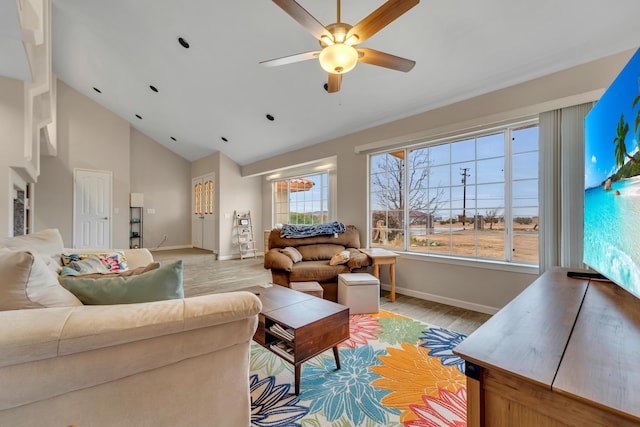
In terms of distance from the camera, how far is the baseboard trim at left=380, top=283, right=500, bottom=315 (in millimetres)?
2885

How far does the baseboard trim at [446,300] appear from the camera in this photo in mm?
2885

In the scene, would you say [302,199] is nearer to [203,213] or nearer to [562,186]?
[203,213]

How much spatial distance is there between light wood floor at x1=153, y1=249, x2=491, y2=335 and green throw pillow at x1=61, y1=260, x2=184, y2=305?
254 cm

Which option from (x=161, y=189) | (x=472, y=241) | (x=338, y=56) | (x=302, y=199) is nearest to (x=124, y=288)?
(x=338, y=56)

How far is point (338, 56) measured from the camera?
1724 millimetres

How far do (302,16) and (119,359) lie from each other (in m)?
1.98

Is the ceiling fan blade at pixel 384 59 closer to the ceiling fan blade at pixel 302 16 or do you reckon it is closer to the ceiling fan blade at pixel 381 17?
the ceiling fan blade at pixel 381 17

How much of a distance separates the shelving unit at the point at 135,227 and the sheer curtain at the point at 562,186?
332 inches

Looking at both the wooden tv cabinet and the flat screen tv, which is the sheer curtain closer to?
the flat screen tv

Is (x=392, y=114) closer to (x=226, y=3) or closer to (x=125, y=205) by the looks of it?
(x=226, y=3)

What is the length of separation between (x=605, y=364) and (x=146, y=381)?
1505 mm

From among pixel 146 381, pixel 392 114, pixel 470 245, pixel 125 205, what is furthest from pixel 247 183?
pixel 146 381

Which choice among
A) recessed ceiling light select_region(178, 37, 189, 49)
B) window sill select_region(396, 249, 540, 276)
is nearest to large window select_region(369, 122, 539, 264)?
window sill select_region(396, 249, 540, 276)

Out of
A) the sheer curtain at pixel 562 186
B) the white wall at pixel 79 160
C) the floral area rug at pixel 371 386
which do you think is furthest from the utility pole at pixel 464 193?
the white wall at pixel 79 160
